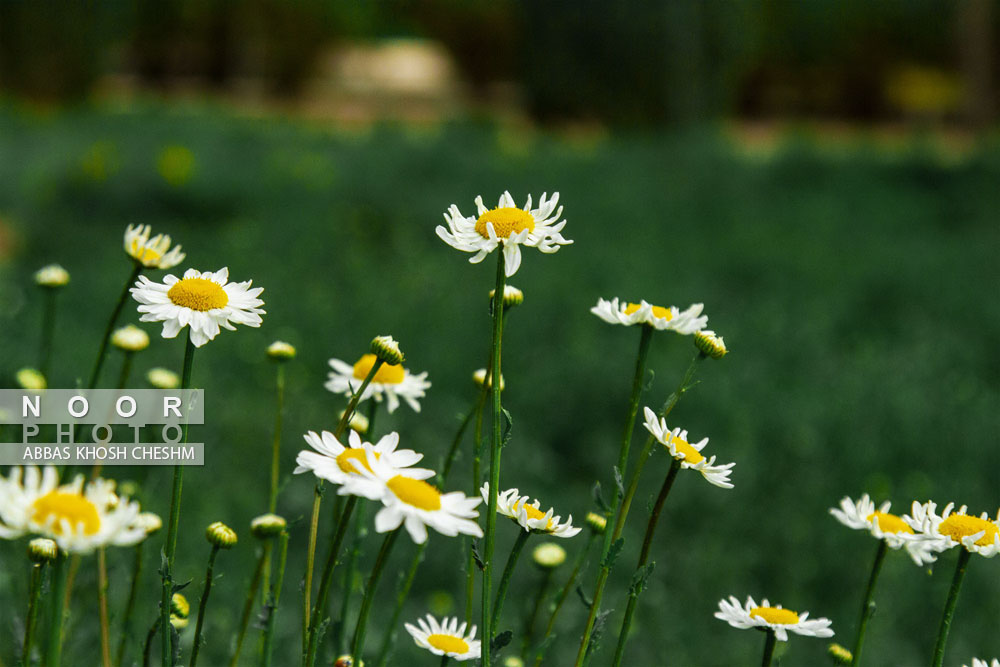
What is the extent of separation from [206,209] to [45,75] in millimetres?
6356

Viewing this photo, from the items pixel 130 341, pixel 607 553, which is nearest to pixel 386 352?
pixel 607 553

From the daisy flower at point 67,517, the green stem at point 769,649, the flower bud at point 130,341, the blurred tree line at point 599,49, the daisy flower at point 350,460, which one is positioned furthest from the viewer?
the blurred tree line at point 599,49

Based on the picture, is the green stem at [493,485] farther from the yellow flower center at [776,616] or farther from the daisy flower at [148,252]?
the daisy flower at [148,252]

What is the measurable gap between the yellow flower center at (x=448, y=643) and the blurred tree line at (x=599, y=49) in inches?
310

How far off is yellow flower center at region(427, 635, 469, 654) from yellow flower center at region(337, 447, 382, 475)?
0.77ft

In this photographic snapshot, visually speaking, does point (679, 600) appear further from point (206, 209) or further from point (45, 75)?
point (45, 75)

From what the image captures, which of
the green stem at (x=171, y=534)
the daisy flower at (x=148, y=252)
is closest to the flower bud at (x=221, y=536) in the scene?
the green stem at (x=171, y=534)

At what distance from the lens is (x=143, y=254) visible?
109 cm

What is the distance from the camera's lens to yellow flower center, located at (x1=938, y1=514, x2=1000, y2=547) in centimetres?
91

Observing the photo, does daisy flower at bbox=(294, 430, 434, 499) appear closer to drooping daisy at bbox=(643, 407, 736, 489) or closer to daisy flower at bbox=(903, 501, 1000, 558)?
drooping daisy at bbox=(643, 407, 736, 489)

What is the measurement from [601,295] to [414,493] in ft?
10.7

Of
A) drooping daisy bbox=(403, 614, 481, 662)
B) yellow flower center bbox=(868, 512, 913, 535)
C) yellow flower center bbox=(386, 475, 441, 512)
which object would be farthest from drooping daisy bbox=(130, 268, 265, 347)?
yellow flower center bbox=(868, 512, 913, 535)

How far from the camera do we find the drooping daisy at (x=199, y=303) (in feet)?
2.85

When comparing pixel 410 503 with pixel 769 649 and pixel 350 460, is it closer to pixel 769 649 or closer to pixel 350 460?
pixel 350 460
